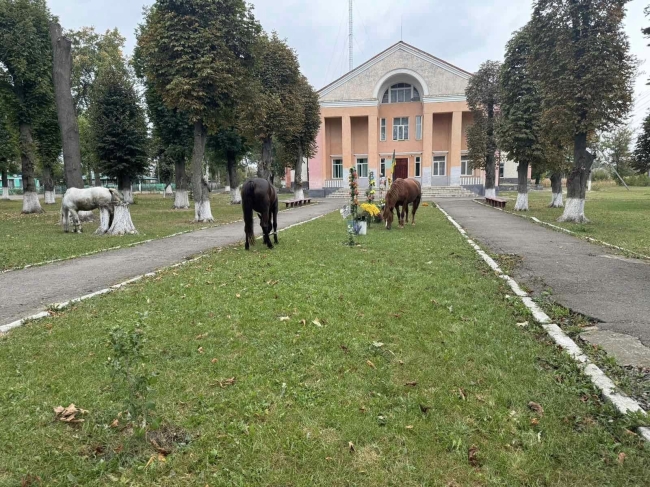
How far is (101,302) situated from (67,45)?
53.8 ft

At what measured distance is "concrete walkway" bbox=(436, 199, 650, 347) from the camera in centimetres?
461

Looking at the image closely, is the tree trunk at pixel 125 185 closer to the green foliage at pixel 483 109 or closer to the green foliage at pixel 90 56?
the green foliage at pixel 90 56

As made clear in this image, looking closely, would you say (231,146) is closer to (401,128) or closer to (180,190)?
(180,190)

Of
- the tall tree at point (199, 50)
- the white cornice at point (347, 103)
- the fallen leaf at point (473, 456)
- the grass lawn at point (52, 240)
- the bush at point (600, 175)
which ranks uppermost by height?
the white cornice at point (347, 103)

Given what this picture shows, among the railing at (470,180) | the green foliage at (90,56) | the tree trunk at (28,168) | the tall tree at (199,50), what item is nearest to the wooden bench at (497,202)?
the tall tree at (199,50)

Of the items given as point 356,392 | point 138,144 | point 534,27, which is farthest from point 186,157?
point 356,392

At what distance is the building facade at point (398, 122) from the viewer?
40.7 m

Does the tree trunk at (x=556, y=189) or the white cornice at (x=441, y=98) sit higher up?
the white cornice at (x=441, y=98)

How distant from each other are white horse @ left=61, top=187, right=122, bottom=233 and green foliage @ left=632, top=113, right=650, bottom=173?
3158 cm

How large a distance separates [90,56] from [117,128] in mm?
18889

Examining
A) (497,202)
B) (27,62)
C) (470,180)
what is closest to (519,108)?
→ (497,202)

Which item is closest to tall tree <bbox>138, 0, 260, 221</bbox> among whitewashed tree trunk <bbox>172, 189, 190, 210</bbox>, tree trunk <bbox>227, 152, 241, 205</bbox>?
whitewashed tree trunk <bbox>172, 189, 190, 210</bbox>

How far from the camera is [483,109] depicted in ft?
87.9

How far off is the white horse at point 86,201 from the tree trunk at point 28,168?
1138 cm
